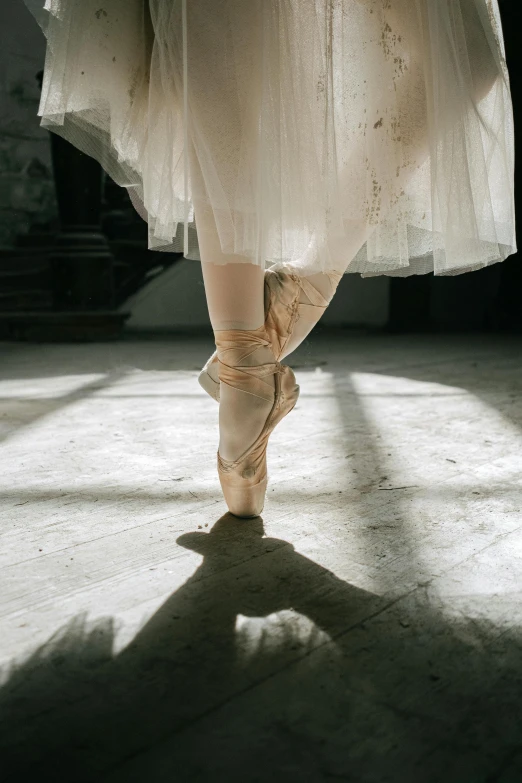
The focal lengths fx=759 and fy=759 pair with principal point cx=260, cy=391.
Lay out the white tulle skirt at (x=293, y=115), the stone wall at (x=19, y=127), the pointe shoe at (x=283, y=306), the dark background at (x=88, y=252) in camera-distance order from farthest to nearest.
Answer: the stone wall at (x=19, y=127)
the dark background at (x=88, y=252)
the pointe shoe at (x=283, y=306)
the white tulle skirt at (x=293, y=115)

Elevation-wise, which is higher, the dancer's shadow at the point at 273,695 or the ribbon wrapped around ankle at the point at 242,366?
the ribbon wrapped around ankle at the point at 242,366

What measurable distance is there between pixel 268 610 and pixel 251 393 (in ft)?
1.01

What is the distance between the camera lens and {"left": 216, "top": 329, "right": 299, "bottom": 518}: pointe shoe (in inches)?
39.5

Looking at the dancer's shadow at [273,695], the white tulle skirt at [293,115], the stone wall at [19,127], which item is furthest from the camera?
the stone wall at [19,127]

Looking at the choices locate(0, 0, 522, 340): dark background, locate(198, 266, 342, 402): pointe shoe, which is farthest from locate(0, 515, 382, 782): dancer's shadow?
locate(0, 0, 522, 340): dark background

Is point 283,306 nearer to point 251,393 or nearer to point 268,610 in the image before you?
point 251,393

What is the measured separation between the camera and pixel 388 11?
3.30 feet

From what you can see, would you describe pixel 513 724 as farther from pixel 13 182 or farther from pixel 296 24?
pixel 13 182

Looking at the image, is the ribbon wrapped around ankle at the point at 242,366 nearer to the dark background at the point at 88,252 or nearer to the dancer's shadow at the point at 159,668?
the dancer's shadow at the point at 159,668

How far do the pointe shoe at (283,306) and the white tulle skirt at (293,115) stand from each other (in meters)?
0.03

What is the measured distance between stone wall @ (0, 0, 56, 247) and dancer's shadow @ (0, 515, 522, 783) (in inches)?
179

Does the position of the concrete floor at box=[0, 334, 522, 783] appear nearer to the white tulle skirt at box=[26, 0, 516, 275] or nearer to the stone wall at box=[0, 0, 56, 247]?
the white tulle skirt at box=[26, 0, 516, 275]

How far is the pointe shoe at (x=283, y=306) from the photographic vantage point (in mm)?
1055

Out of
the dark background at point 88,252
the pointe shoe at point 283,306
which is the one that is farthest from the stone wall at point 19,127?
the pointe shoe at point 283,306
